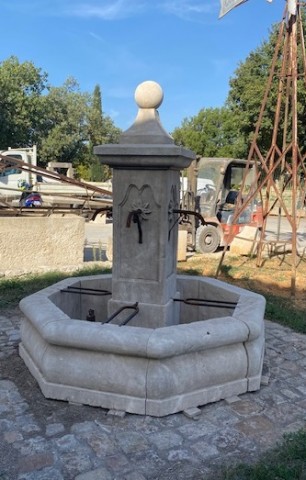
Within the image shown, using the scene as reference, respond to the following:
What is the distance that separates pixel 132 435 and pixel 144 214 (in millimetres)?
1775

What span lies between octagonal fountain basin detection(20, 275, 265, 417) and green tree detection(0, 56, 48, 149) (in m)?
30.0

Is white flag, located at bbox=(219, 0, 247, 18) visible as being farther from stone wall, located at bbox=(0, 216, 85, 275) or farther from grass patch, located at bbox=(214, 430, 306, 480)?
grass patch, located at bbox=(214, 430, 306, 480)

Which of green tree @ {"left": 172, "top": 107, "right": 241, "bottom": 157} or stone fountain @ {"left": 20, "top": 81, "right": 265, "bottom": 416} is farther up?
green tree @ {"left": 172, "top": 107, "right": 241, "bottom": 157}

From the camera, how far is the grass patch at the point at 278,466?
7.94ft

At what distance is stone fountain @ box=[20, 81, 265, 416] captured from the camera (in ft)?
10.0

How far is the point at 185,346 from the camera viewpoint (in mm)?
3062

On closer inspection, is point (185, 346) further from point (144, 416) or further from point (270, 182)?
point (270, 182)

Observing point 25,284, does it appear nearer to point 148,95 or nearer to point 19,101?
point 148,95

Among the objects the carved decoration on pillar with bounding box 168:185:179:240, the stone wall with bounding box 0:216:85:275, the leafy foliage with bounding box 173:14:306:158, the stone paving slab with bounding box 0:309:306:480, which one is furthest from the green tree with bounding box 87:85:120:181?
the stone paving slab with bounding box 0:309:306:480

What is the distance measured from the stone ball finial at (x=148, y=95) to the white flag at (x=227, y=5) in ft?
12.1

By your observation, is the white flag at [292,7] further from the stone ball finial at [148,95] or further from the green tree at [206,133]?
the green tree at [206,133]

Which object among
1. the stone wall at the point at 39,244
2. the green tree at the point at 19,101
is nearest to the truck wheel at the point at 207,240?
the stone wall at the point at 39,244

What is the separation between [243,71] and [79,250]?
69.6 ft

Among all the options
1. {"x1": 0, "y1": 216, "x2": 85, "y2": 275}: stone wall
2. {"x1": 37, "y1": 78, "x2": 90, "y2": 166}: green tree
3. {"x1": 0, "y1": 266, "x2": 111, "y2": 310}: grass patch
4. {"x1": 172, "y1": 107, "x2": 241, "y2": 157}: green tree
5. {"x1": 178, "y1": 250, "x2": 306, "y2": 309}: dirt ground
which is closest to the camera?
{"x1": 0, "y1": 266, "x2": 111, "y2": 310}: grass patch
